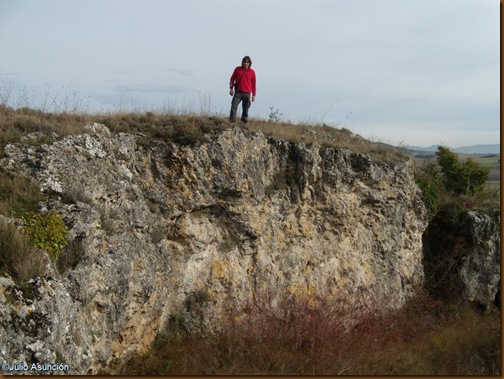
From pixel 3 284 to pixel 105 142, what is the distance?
177 inches

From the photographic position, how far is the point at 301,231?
12438 mm

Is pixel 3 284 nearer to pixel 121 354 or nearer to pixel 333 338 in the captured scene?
pixel 121 354

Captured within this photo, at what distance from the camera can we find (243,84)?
12.5 metres

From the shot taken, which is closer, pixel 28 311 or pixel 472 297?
pixel 28 311

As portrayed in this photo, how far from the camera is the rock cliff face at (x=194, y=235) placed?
6293 mm

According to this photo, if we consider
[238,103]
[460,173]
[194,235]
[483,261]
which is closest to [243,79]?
[238,103]

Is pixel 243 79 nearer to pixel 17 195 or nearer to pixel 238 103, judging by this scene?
pixel 238 103

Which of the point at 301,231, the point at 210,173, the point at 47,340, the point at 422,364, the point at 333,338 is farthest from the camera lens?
the point at 301,231

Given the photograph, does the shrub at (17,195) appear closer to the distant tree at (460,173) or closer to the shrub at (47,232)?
the shrub at (47,232)

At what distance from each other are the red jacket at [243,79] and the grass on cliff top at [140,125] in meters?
1.02

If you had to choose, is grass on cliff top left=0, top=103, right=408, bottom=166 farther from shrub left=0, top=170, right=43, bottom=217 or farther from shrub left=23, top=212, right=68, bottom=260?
shrub left=23, top=212, right=68, bottom=260

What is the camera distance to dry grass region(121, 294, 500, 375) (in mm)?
8992

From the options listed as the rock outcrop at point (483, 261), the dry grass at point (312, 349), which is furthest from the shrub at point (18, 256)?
the rock outcrop at point (483, 261)

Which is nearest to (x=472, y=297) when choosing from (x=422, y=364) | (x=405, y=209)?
(x=405, y=209)
